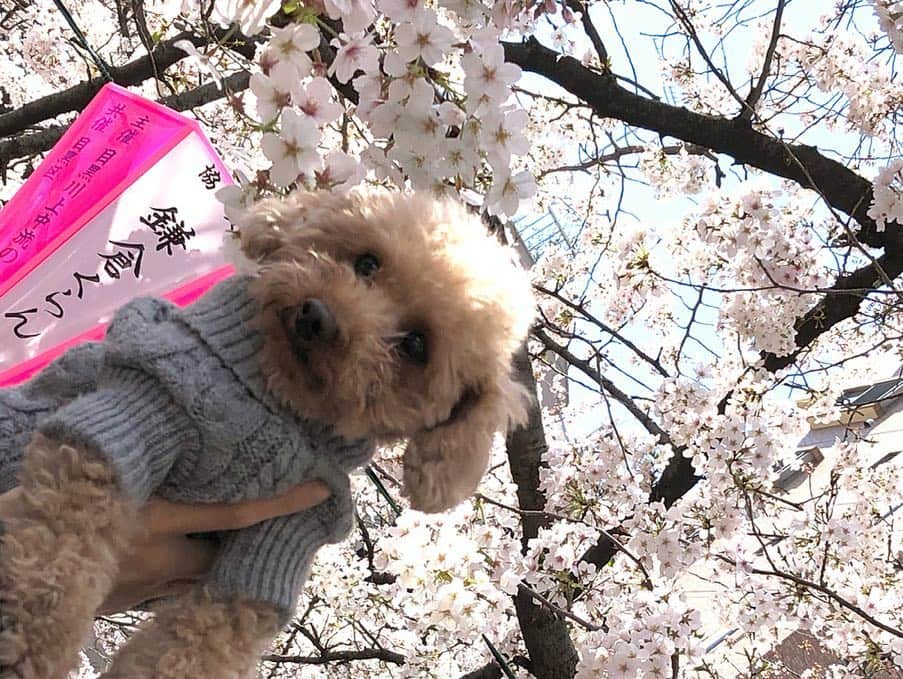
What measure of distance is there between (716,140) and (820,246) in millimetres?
998

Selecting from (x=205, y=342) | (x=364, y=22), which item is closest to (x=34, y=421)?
(x=205, y=342)

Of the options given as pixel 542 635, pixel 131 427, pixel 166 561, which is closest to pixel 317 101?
pixel 131 427

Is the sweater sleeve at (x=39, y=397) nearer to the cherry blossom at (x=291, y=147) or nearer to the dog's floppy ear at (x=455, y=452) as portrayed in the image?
the cherry blossom at (x=291, y=147)

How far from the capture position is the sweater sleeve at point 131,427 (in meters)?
1.19

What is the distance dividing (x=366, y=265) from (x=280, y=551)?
564mm

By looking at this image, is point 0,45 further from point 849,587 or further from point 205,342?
point 849,587

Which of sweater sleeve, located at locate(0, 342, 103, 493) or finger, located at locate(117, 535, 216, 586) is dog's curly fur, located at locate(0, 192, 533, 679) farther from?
sweater sleeve, located at locate(0, 342, 103, 493)

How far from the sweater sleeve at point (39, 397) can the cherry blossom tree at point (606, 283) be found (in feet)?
1.55

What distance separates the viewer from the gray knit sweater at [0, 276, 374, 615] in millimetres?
1244

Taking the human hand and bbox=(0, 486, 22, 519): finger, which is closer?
bbox=(0, 486, 22, 519): finger

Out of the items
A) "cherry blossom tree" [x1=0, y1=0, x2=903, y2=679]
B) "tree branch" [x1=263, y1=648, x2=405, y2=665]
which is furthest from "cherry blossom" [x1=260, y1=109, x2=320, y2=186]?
"tree branch" [x1=263, y1=648, x2=405, y2=665]

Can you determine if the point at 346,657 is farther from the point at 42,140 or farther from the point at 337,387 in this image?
the point at 337,387

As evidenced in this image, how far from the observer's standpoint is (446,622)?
9.25ft

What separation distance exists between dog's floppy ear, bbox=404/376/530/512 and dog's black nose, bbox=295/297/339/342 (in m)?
0.32
